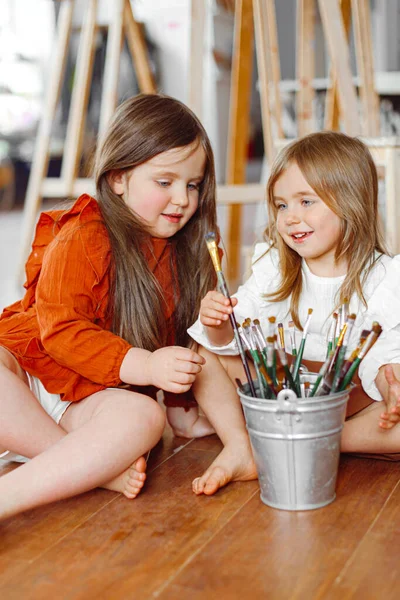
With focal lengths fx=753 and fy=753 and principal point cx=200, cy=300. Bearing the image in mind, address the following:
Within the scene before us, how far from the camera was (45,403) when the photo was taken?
132 centimetres

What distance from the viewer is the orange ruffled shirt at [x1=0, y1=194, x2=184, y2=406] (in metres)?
1.21

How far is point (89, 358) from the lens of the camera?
121 centimetres

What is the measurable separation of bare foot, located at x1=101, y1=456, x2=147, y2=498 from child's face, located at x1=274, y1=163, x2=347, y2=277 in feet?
1.56

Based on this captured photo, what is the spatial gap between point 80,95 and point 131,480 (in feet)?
5.87

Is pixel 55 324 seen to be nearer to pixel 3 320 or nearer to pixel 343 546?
pixel 3 320

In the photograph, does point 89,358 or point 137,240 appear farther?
point 137,240

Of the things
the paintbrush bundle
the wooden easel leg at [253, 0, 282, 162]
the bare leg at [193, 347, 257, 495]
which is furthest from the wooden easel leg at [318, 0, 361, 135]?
the paintbrush bundle

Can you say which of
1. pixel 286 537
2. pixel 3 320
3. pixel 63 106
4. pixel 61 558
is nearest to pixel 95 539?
pixel 61 558

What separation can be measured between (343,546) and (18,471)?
1.50 feet

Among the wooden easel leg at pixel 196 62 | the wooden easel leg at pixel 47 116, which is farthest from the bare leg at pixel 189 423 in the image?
the wooden easel leg at pixel 47 116

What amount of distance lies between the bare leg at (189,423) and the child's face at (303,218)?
384 millimetres

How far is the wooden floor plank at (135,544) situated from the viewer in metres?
0.89

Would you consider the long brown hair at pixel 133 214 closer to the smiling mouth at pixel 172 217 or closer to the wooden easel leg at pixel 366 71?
the smiling mouth at pixel 172 217

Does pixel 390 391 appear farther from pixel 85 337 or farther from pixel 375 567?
pixel 85 337
